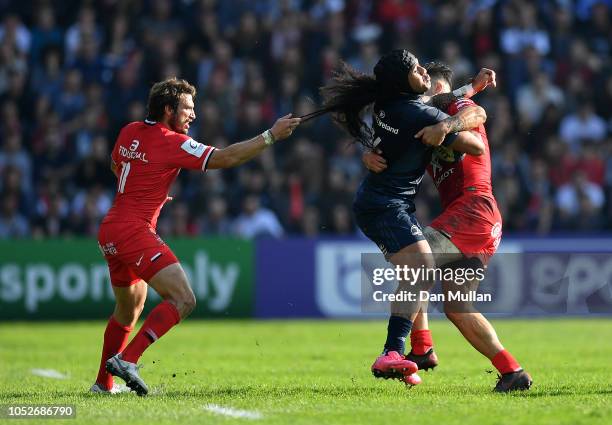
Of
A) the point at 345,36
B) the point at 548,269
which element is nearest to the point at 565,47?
the point at 345,36

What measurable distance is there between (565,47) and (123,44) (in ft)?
26.2

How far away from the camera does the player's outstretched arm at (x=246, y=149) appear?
27.3 feet

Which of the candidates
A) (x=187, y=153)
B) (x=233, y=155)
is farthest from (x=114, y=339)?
(x=233, y=155)

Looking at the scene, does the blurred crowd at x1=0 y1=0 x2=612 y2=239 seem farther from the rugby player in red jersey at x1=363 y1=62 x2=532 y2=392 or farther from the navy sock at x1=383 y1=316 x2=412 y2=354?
the navy sock at x1=383 y1=316 x2=412 y2=354

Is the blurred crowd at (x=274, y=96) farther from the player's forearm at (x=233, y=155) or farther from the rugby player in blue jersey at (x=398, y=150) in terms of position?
the player's forearm at (x=233, y=155)

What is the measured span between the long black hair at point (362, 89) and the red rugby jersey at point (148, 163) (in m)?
1.01

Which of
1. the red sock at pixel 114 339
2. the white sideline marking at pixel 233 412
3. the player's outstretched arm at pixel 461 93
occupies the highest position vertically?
the player's outstretched arm at pixel 461 93

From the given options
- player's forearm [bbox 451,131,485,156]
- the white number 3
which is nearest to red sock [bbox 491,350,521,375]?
player's forearm [bbox 451,131,485,156]

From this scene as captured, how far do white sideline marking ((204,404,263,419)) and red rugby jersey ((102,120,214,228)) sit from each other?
5.57 ft

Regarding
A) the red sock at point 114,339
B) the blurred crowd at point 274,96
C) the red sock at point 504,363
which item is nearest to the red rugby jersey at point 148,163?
the red sock at point 114,339

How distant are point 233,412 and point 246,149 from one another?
1.99 meters

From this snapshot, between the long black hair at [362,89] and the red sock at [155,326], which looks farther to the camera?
the long black hair at [362,89]

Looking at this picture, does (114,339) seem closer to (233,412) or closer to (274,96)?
(233,412)

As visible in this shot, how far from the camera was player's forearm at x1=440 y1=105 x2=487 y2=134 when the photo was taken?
26.9 ft
